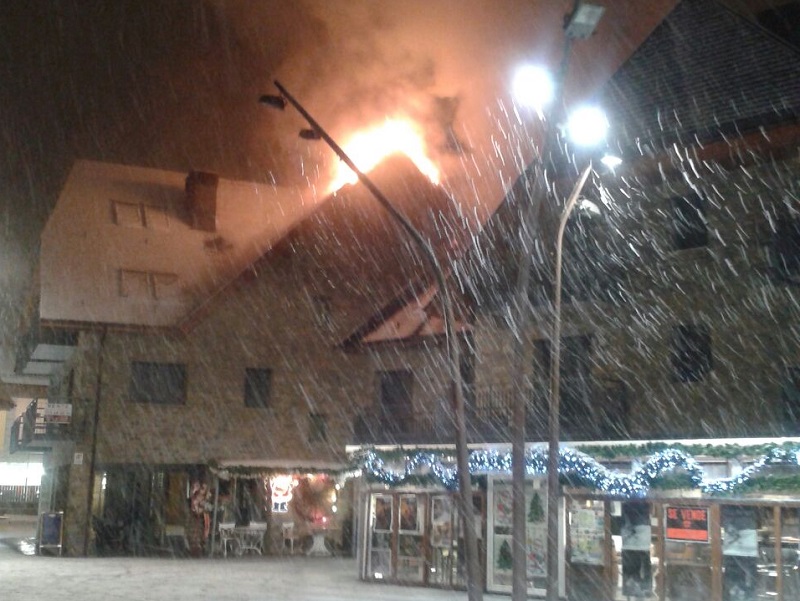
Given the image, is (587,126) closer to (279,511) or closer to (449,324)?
(449,324)

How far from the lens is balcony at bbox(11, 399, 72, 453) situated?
1064 inches

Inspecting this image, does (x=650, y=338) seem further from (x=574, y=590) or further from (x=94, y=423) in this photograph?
(x=94, y=423)

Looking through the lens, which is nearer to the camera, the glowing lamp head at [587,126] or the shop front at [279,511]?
the glowing lamp head at [587,126]

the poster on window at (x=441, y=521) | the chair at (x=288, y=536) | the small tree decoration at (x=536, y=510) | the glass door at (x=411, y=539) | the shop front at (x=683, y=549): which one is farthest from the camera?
the chair at (x=288, y=536)

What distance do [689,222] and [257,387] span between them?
15911mm

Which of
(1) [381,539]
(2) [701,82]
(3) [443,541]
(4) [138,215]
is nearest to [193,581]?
(1) [381,539]

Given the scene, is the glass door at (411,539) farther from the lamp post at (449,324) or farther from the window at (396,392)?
the lamp post at (449,324)

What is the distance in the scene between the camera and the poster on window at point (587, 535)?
1728cm

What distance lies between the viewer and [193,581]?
1973cm

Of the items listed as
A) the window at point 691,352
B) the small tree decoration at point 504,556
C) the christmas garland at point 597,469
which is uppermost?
the window at point 691,352

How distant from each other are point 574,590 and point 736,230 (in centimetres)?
779

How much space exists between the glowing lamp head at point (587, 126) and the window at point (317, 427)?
2010cm

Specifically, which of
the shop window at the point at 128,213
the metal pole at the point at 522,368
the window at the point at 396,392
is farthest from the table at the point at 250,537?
the metal pole at the point at 522,368

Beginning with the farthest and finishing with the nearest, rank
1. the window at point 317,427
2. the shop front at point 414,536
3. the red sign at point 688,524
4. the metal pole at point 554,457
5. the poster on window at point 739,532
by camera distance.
Result: the window at point 317,427 → the shop front at point 414,536 → the red sign at point 688,524 → the poster on window at point 739,532 → the metal pole at point 554,457
